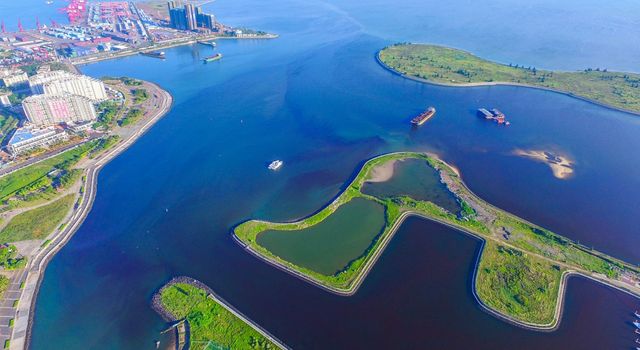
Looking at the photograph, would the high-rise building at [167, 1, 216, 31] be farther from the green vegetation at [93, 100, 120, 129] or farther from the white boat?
the white boat

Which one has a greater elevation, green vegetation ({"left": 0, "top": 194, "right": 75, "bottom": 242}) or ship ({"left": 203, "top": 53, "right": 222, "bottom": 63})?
ship ({"left": 203, "top": 53, "right": 222, "bottom": 63})

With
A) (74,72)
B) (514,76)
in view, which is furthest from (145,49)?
(514,76)

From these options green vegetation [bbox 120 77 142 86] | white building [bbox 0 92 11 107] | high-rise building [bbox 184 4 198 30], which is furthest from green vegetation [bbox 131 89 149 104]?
high-rise building [bbox 184 4 198 30]

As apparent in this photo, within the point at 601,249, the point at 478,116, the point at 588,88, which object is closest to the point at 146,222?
the point at 601,249

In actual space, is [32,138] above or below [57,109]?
below

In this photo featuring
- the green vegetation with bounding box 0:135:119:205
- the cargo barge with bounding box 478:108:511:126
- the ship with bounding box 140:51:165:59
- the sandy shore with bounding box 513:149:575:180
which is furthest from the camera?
the ship with bounding box 140:51:165:59

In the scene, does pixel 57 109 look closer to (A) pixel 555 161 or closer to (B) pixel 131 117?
(B) pixel 131 117

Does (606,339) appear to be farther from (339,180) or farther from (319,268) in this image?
(339,180)
